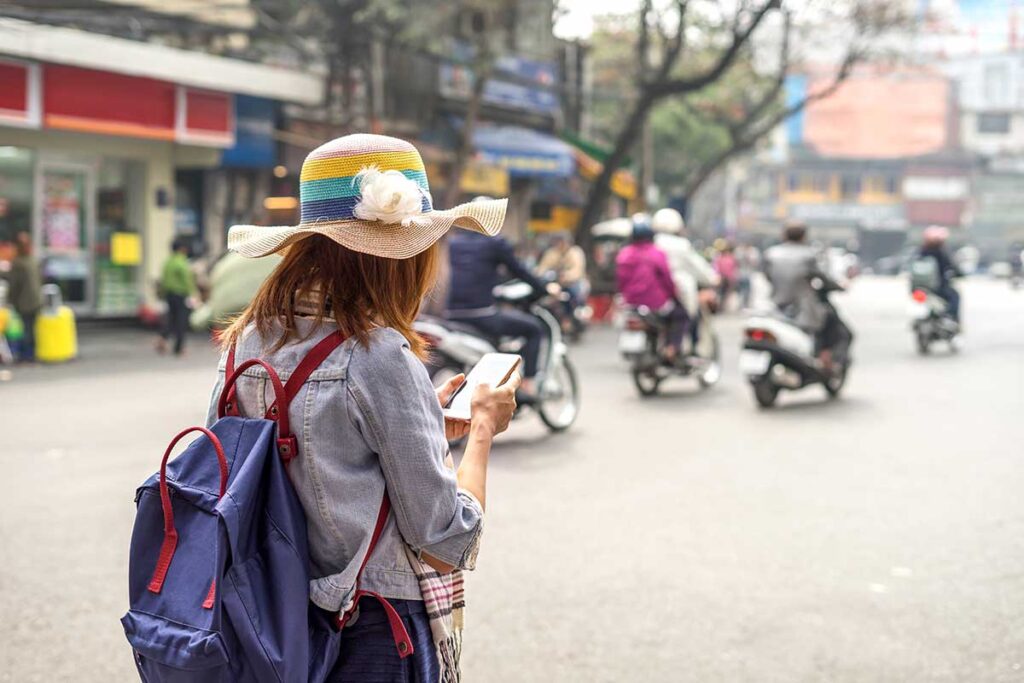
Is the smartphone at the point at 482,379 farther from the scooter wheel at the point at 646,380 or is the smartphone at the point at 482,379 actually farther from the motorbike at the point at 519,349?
the scooter wheel at the point at 646,380

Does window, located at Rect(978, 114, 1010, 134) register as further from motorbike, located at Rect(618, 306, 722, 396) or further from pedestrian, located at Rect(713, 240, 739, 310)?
motorbike, located at Rect(618, 306, 722, 396)

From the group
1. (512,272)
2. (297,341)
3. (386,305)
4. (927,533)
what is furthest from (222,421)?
(512,272)

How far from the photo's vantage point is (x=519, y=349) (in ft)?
31.7

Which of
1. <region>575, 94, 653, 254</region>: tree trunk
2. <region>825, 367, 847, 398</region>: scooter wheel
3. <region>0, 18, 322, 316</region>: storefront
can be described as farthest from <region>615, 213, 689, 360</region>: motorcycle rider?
<region>575, 94, 653, 254</region>: tree trunk

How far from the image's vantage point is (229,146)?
20.5 metres

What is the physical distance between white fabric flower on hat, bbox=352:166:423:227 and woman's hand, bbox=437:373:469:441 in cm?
38

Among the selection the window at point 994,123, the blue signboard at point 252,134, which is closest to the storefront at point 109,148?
the blue signboard at point 252,134

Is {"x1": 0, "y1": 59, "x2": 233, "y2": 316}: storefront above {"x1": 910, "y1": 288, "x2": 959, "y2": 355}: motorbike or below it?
above

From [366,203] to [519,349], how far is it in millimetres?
7490

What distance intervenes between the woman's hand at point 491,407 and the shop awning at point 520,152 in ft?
76.0

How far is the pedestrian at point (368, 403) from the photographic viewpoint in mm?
2135

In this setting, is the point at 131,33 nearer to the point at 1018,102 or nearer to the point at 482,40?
the point at 482,40

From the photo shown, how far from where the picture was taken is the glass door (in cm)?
1864

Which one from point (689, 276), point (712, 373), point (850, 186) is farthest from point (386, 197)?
point (850, 186)
